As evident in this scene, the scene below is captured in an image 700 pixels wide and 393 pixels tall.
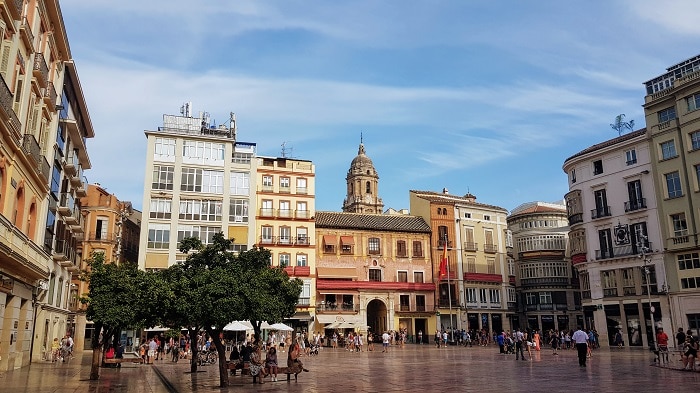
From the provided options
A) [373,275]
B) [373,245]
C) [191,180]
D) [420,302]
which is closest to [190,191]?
[191,180]

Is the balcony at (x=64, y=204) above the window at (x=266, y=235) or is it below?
below

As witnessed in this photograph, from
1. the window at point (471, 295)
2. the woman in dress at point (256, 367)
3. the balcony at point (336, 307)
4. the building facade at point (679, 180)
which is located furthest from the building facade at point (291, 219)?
the woman in dress at point (256, 367)

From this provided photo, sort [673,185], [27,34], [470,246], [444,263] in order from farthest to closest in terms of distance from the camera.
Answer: [470,246] < [444,263] < [673,185] < [27,34]

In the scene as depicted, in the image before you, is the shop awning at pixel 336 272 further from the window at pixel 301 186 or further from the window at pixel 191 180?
the window at pixel 191 180

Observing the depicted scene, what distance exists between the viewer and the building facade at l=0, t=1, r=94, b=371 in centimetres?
2103

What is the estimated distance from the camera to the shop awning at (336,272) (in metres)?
62.9

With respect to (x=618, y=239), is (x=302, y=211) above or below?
above

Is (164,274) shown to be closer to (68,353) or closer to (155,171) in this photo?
(68,353)

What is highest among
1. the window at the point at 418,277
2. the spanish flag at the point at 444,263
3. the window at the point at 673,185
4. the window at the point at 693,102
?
the window at the point at 693,102

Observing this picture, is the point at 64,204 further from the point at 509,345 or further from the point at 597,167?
the point at 597,167

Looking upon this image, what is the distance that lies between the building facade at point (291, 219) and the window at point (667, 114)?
35.4 m

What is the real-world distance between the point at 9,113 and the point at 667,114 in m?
47.1

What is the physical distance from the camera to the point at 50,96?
95.2 ft

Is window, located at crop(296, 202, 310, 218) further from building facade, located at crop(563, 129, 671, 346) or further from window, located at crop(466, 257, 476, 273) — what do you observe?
building facade, located at crop(563, 129, 671, 346)
